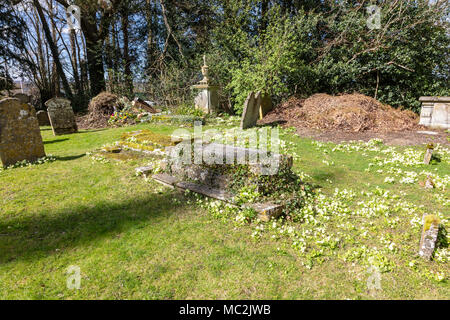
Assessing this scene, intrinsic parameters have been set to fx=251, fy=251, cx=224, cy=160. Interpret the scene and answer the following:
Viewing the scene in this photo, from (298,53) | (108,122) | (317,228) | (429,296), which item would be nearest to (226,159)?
(317,228)

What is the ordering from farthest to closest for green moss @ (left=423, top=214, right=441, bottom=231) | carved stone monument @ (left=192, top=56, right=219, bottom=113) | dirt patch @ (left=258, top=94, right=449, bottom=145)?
carved stone monument @ (left=192, top=56, right=219, bottom=113), dirt patch @ (left=258, top=94, right=449, bottom=145), green moss @ (left=423, top=214, right=441, bottom=231)

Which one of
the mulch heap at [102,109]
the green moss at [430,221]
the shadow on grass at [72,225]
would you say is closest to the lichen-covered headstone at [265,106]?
the mulch heap at [102,109]

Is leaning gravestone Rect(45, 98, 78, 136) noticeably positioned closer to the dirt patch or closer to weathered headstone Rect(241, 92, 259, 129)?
weathered headstone Rect(241, 92, 259, 129)

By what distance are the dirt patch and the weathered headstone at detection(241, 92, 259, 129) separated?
1261 millimetres

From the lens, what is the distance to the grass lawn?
2303 millimetres

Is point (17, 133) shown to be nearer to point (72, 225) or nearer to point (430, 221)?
point (72, 225)

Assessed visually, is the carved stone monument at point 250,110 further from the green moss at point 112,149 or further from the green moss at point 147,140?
the green moss at point 112,149

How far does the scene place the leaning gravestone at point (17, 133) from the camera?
5336 mm

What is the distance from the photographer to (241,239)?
305cm

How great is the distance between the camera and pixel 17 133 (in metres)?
5.52

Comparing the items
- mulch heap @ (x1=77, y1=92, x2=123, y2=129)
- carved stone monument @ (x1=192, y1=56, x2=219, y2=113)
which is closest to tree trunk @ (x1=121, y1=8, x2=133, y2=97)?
mulch heap @ (x1=77, y1=92, x2=123, y2=129)

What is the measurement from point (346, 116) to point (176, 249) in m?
8.19
